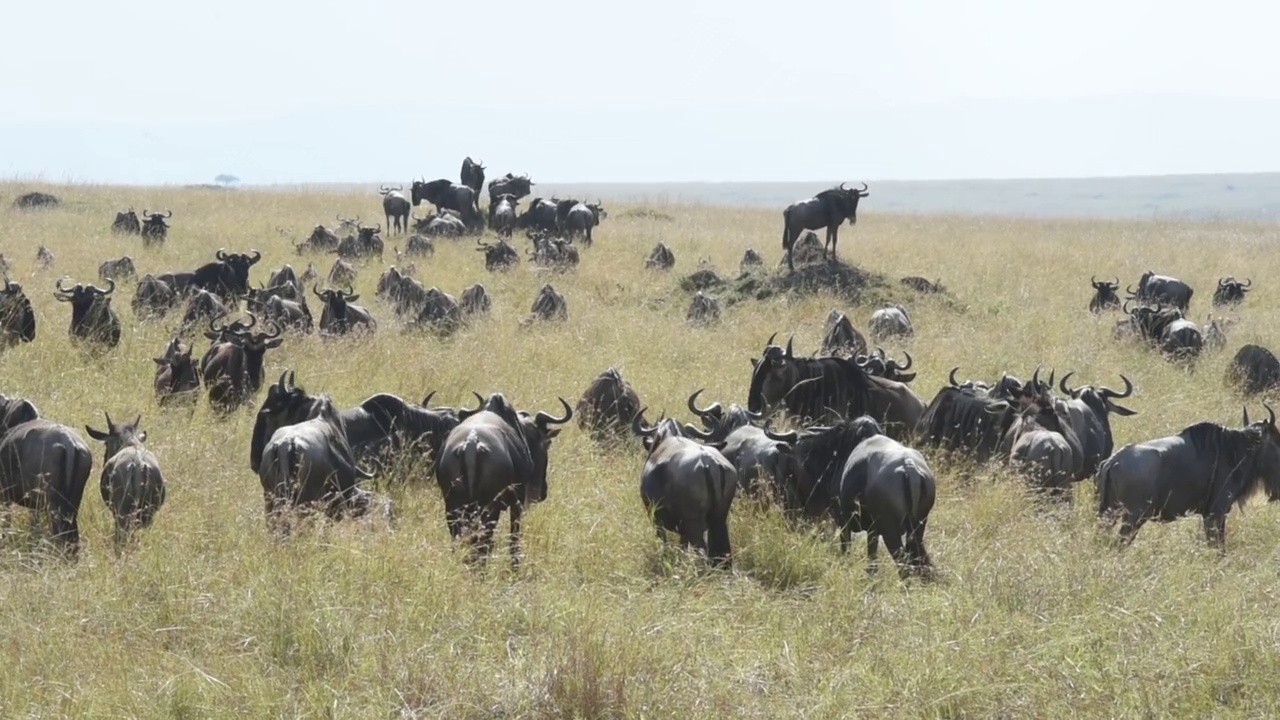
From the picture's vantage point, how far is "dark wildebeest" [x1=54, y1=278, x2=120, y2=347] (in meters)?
12.0

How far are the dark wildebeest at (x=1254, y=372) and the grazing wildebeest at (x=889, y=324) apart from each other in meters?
3.64

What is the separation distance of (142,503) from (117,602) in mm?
1082

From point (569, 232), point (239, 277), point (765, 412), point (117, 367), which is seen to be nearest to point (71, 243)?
point (239, 277)

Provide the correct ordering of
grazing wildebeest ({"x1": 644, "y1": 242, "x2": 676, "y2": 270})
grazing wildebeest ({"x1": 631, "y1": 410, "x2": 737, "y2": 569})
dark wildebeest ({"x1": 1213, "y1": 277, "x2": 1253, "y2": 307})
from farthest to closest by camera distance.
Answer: grazing wildebeest ({"x1": 644, "y1": 242, "x2": 676, "y2": 270}) → dark wildebeest ({"x1": 1213, "y1": 277, "x2": 1253, "y2": 307}) → grazing wildebeest ({"x1": 631, "y1": 410, "x2": 737, "y2": 569})

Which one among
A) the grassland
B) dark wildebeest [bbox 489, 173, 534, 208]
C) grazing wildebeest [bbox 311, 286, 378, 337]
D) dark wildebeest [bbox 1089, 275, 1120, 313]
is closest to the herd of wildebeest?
the grassland

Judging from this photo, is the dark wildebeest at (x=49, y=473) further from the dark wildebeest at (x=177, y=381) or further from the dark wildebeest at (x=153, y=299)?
the dark wildebeest at (x=153, y=299)

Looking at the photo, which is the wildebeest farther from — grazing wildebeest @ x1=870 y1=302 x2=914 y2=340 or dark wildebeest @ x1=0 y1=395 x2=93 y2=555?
dark wildebeest @ x1=0 y1=395 x2=93 y2=555

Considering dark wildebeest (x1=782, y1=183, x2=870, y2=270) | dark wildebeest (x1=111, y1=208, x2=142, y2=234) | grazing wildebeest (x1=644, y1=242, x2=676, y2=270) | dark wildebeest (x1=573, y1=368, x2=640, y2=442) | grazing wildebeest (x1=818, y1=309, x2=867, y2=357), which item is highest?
dark wildebeest (x1=782, y1=183, x2=870, y2=270)

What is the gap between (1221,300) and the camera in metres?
20.0

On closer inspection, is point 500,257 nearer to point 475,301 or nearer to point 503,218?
point 475,301

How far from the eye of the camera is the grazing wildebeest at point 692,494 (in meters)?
6.57

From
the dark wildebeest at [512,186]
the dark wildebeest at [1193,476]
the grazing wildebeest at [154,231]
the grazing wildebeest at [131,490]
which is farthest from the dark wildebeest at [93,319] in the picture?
the dark wildebeest at [512,186]

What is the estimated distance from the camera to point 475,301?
53.7 feet

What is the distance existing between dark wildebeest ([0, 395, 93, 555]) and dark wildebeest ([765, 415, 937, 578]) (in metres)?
3.75
